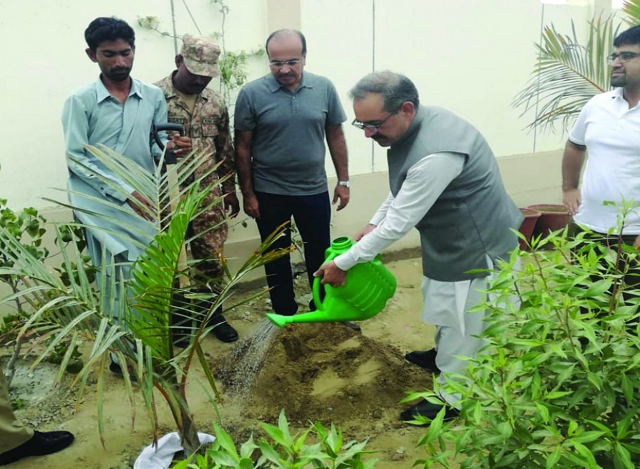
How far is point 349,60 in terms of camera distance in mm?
4988

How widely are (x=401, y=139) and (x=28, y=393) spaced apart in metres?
2.42

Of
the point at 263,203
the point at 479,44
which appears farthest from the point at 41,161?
the point at 479,44

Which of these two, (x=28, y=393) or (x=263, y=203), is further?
(x=263, y=203)

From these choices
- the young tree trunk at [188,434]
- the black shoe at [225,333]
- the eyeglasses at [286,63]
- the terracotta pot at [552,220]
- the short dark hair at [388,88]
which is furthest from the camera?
the terracotta pot at [552,220]

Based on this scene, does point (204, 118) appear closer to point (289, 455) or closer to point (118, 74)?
point (118, 74)

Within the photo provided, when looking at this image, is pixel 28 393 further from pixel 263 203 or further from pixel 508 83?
pixel 508 83

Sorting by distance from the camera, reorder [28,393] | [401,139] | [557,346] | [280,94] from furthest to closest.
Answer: [280,94], [28,393], [401,139], [557,346]

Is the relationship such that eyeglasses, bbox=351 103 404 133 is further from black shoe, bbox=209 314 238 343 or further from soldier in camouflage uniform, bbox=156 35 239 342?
black shoe, bbox=209 314 238 343

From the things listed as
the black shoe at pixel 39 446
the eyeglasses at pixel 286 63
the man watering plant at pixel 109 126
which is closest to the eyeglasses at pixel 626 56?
the eyeglasses at pixel 286 63

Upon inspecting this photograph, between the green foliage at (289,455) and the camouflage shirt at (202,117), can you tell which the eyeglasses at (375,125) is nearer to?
the camouflage shirt at (202,117)

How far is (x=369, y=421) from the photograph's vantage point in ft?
9.95

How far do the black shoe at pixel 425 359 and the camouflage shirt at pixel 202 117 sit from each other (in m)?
1.59

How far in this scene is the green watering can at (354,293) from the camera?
9.34ft

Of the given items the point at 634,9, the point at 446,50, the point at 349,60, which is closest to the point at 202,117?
the point at 349,60
